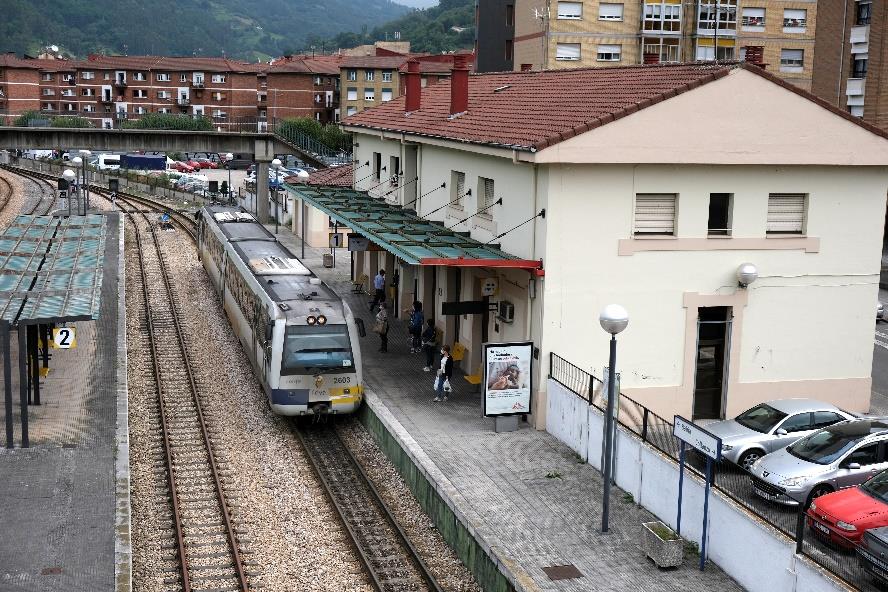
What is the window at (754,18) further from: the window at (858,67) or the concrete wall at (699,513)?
the concrete wall at (699,513)

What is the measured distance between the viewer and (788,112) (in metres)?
20.6

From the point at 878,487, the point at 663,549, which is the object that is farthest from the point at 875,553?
the point at 663,549

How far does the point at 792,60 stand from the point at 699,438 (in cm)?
4946

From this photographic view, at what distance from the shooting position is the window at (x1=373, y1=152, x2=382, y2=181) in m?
33.6

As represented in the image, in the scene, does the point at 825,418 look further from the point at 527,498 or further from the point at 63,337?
the point at 63,337

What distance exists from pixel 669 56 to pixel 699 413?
42085 millimetres

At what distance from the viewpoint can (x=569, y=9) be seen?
56250mm

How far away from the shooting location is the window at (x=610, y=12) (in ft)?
188

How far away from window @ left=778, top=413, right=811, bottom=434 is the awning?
5.18m

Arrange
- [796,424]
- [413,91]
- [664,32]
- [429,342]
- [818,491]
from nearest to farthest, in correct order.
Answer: [818,491], [796,424], [429,342], [413,91], [664,32]

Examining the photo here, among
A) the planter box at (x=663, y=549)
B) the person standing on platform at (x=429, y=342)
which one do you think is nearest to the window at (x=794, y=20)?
the person standing on platform at (x=429, y=342)

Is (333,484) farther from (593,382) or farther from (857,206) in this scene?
(857,206)

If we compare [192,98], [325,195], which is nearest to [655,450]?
[325,195]

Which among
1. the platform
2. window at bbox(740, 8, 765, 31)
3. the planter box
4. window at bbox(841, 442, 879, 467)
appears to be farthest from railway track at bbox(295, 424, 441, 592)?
window at bbox(740, 8, 765, 31)
